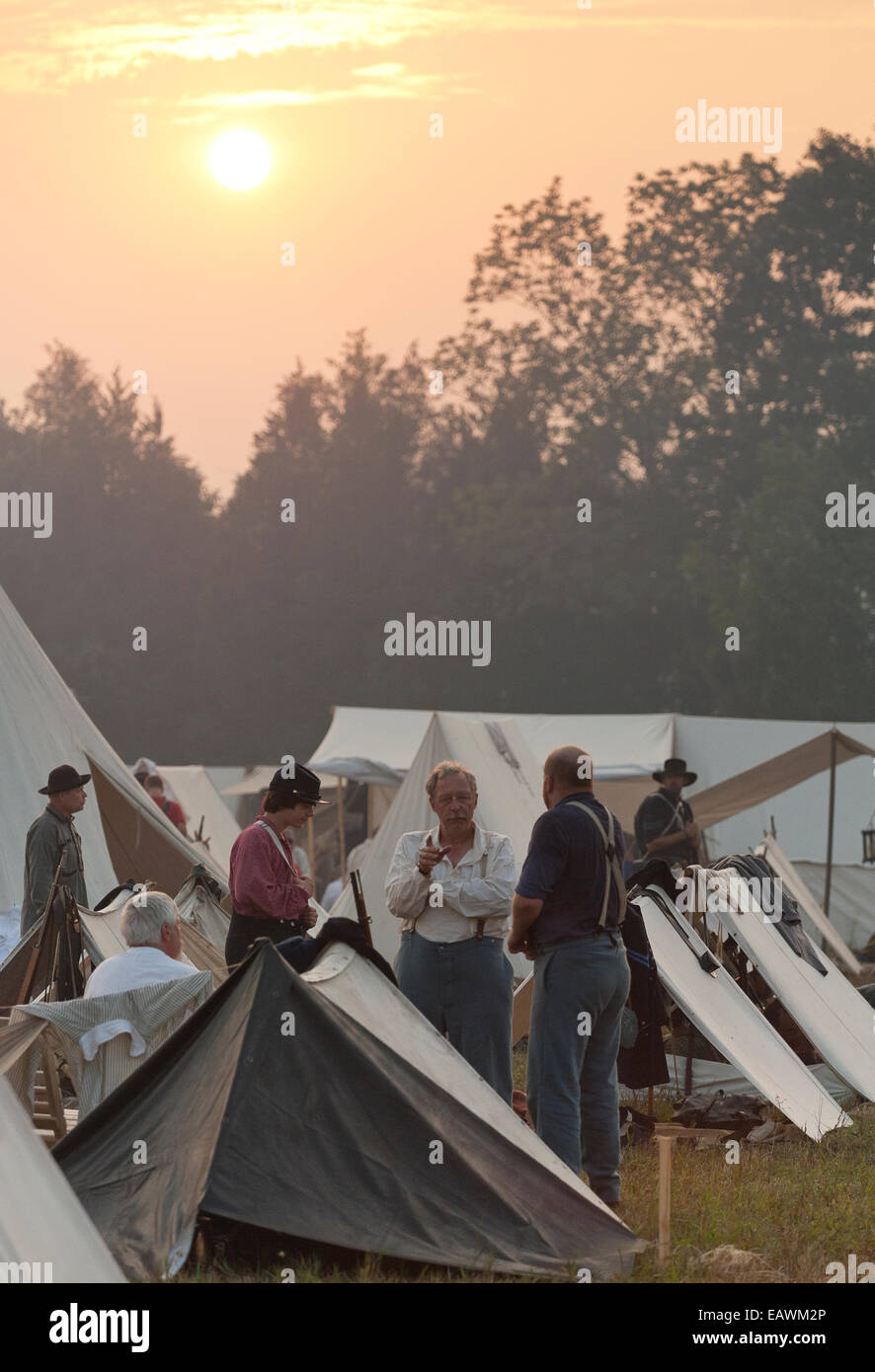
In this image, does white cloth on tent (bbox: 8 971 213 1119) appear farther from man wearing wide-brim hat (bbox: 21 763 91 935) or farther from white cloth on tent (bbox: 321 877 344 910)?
white cloth on tent (bbox: 321 877 344 910)

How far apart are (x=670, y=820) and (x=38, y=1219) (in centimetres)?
742

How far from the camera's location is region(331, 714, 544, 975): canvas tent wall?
1026 cm

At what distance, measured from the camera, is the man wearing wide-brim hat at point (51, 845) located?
688cm

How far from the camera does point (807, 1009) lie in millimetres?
7527

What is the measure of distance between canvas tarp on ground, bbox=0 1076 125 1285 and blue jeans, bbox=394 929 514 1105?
1.89 metres

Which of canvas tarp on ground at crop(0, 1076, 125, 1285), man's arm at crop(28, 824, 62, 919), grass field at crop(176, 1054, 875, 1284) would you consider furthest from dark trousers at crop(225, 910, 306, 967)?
canvas tarp on ground at crop(0, 1076, 125, 1285)

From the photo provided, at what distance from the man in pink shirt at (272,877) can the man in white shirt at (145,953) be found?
1.26ft

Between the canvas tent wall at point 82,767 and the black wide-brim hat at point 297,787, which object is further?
the canvas tent wall at point 82,767

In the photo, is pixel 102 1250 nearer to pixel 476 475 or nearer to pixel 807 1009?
pixel 807 1009

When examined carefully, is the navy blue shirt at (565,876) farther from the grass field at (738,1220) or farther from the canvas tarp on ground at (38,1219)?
the canvas tarp on ground at (38,1219)

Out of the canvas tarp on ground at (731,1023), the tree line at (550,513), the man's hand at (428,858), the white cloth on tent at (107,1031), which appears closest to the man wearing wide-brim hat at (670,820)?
the canvas tarp on ground at (731,1023)

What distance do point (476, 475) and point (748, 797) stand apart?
94.2 ft

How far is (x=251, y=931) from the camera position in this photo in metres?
5.46
